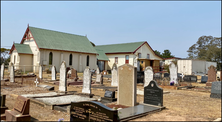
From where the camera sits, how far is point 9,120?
6148mm

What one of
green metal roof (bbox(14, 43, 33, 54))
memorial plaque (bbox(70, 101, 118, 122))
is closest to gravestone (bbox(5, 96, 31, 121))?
memorial plaque (bbox(70, 101, 118, 122))

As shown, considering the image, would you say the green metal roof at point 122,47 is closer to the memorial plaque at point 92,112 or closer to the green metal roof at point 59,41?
the green metal roof at point 59,41

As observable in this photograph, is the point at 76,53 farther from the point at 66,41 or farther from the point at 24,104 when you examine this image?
the point at 24,104

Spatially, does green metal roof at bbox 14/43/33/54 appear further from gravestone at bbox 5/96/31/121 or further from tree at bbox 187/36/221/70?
tree at bbox 187/36/221/70

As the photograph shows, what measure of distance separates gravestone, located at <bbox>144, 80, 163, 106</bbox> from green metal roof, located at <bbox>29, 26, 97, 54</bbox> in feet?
87.2

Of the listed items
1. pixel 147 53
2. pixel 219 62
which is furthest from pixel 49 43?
pixel 219 62

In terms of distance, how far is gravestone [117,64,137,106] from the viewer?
8.27m

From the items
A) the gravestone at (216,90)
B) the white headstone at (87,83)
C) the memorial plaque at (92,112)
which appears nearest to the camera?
the memorial plaque at (92,112)

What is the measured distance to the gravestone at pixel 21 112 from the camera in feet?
19.4

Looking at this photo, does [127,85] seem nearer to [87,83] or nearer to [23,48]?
[87,83]

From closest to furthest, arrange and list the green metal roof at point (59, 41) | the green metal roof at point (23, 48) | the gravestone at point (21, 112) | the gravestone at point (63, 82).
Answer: the gravestone at point (21, 112), the gravestone at point (63, 82), the green metal roof at point (23, 48), the green metal roof at point (59, 41)

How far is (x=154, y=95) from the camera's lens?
830 centimetres

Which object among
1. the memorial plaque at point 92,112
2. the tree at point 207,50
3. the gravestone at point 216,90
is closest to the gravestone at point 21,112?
the memorial plaque at point 92,112

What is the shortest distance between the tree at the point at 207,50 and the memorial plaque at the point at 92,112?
60.0 metres
